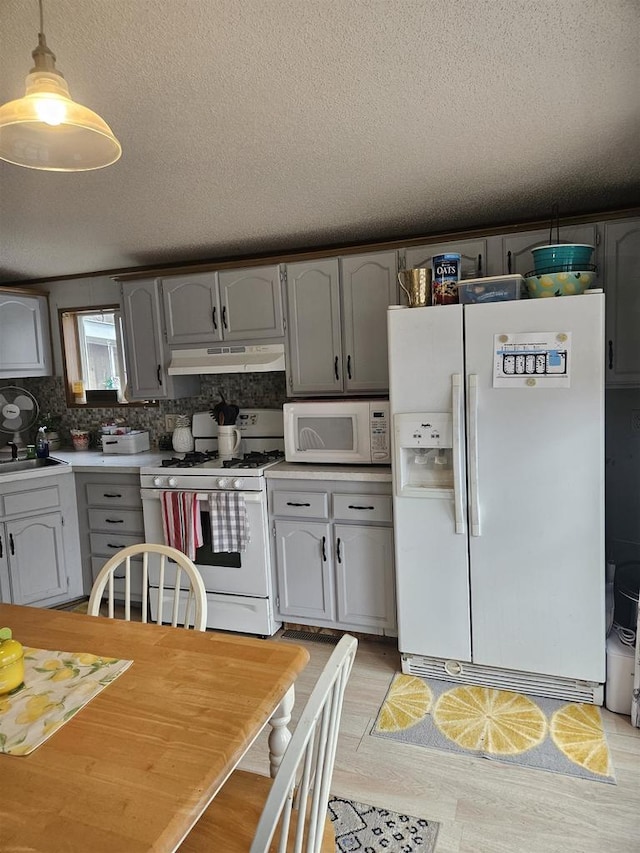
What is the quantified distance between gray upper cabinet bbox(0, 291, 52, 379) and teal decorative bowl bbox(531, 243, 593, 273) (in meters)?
3.61

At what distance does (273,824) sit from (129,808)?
0.87ft

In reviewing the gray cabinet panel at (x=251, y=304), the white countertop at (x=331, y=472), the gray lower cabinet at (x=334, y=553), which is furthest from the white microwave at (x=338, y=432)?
the gray cabinet panel at (x=251, y=304)

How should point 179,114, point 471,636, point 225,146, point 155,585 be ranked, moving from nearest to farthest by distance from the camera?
point 179,114 < point 225,146 < point 471,636 < point 155,585

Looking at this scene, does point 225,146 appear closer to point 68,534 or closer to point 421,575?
point 421,575

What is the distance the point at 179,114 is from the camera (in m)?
2.05

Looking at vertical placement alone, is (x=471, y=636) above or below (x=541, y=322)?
below

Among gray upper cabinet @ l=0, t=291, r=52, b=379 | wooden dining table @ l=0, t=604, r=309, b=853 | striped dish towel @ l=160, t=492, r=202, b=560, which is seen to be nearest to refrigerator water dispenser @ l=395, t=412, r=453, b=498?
striped dish towel @ l=160, t=492, r=202, b=560

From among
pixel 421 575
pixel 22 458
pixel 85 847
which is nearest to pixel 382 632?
pixel 421 575

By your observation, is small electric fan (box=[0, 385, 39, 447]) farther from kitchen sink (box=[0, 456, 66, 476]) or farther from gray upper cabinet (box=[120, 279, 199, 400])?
gray upper cabinet (box=[120, 279, 199, 400])

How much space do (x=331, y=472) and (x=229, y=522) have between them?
0.63 meters

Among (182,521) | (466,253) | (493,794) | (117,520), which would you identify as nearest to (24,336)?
(117,520)

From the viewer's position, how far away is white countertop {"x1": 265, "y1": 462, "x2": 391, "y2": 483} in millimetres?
2891

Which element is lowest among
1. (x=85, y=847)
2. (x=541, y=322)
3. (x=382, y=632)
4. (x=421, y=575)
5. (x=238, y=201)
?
(x=382, y=632)

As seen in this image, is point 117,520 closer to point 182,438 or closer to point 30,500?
point 30,500
